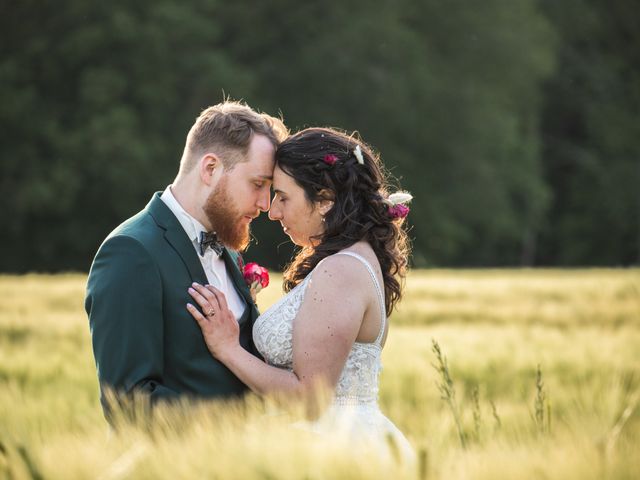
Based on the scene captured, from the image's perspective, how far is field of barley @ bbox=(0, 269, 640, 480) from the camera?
1936mm

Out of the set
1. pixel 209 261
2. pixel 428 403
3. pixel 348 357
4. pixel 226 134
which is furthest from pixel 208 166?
pixel 428 403

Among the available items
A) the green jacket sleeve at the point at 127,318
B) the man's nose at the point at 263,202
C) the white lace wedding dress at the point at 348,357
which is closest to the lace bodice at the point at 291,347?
the white lace wedding dress at the point at 348,357

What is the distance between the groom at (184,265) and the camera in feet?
11.4

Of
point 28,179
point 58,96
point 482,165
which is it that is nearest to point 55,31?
point 58,96

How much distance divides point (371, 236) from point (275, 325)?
1.87 ft

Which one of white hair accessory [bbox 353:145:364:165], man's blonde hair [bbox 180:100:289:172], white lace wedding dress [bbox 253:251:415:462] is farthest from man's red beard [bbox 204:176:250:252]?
white hair accessory [bbox 353:145:364:165]

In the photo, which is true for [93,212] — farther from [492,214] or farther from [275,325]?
[275,325]

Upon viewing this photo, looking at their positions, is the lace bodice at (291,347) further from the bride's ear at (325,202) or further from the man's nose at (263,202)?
the man's nose at (263,202)

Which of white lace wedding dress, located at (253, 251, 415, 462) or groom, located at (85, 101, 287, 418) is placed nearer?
groom, located at (85, 101, 287, 418)

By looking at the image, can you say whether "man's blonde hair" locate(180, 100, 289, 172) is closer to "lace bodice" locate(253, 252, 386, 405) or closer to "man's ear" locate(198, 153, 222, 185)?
"man's ear" locate(198, 153, 222, 185)

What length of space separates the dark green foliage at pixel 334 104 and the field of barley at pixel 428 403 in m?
13.3

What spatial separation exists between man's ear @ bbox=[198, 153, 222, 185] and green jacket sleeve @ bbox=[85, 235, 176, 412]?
0.47 meters

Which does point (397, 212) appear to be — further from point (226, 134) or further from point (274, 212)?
point (226, 134)

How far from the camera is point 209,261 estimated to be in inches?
160
